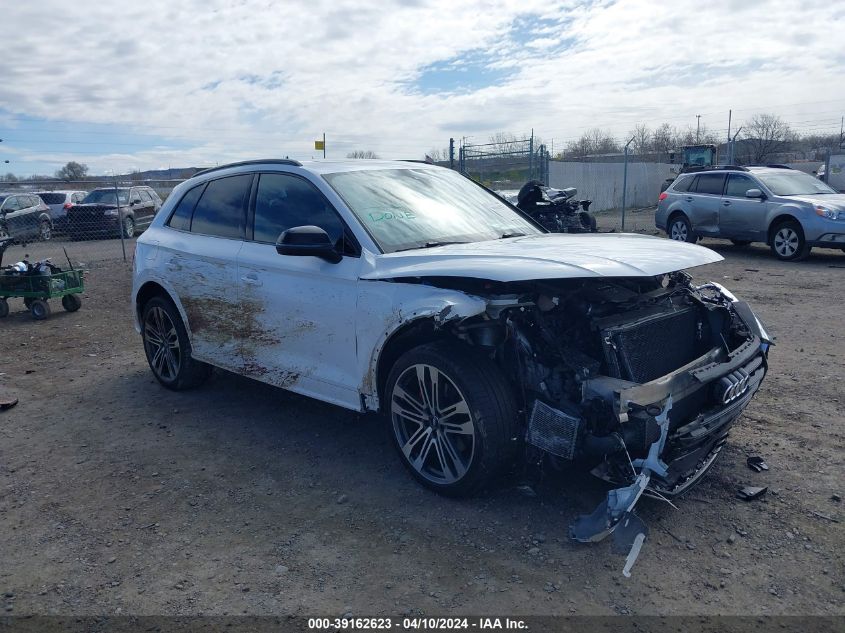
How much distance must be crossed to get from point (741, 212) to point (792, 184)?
1.10m

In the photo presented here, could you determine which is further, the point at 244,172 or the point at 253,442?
the point at 244,172

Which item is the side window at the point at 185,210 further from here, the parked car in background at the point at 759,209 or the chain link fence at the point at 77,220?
the chain link fence at the point at 77,220

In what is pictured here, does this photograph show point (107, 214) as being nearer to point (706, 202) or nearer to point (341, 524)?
point (706, 202)

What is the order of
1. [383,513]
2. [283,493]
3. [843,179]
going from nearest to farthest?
[383,513] < [283,493] < [843,179]

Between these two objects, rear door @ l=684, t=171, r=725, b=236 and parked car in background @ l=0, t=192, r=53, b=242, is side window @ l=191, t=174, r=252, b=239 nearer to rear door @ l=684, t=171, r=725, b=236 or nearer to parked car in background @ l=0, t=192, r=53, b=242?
rear door @ l=684, t=171, r=725, b=236

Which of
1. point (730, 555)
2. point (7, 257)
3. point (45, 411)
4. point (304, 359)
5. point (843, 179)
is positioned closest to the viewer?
point (730, 555)

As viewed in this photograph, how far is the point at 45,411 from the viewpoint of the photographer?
571cm

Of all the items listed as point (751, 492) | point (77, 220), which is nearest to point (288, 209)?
point (751, 492)

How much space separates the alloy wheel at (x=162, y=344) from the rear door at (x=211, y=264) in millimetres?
345

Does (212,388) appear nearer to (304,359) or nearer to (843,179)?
(304,359)

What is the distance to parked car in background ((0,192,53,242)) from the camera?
19.9m

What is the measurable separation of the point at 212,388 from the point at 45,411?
130 centimetres

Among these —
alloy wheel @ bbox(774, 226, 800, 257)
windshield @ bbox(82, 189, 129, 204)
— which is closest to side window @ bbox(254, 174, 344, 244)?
alloy wheel @ bbox(774, 226, 800, 257)

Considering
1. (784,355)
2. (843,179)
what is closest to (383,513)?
(784,355)
